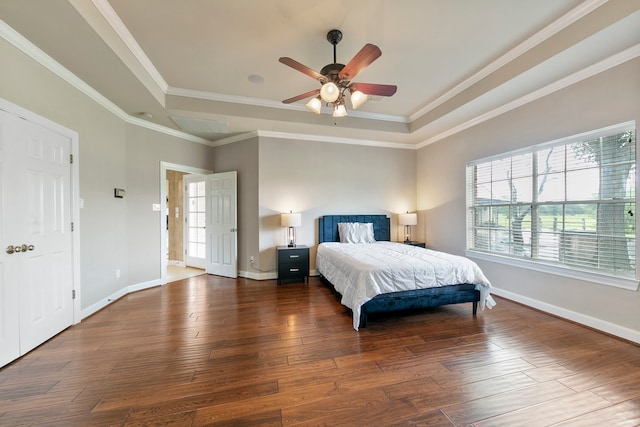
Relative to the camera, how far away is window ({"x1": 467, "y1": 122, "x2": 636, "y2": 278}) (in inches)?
100

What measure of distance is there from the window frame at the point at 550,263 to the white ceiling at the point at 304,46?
67 centimetres

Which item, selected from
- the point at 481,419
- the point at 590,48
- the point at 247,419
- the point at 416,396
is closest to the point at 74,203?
the point at 247,419

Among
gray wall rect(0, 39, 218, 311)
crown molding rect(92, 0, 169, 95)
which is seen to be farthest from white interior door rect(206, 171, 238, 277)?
crown molding rect(92, 0, 169, 95)

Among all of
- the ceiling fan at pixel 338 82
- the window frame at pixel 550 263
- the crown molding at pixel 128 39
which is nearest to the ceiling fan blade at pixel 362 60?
the ceiling fan at pixel 338 82

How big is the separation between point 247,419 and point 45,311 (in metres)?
2.49

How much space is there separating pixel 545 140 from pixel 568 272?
1.66m

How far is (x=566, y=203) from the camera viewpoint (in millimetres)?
3012

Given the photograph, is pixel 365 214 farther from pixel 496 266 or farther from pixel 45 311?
pixel 45 311

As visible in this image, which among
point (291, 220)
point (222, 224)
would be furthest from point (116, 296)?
point (291, 220)

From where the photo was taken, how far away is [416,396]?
1721mm

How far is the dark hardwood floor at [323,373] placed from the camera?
156 cm

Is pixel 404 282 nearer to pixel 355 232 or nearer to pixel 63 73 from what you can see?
pixel 355 232

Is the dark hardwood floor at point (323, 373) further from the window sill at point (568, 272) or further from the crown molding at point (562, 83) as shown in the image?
the crown molding at point (562, 83)

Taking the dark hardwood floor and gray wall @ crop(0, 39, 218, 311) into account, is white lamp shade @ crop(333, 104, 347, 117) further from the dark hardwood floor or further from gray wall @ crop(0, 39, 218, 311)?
gray wall @ crop(0, 39, 218, 311)
